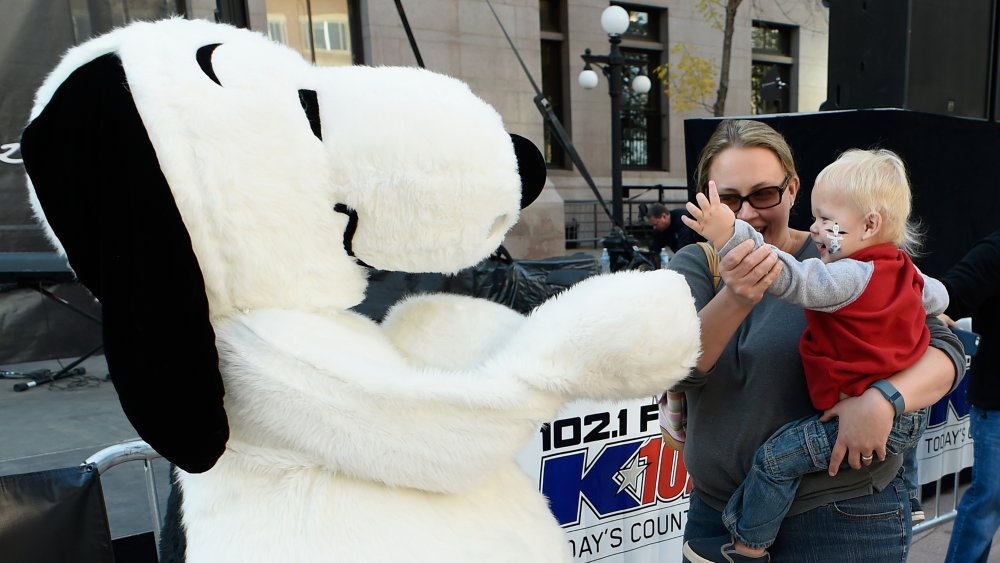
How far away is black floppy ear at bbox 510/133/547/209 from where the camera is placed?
1333 mm

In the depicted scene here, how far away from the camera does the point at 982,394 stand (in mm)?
3002

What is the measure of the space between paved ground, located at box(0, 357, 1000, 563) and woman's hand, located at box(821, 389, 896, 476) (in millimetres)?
2577

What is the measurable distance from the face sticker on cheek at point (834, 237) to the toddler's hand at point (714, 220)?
1.36 ft

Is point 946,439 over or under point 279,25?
under

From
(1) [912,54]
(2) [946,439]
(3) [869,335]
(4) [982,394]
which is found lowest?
(2) [946,439]

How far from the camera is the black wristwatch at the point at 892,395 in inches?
63.6

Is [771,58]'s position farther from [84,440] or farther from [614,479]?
[84,440]

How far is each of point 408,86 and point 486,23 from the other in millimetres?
12637

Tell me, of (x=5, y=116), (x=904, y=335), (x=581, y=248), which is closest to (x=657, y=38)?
(x=581, y=248)

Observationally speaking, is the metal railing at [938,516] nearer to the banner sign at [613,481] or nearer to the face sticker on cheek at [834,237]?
the banner sign at [613,481]

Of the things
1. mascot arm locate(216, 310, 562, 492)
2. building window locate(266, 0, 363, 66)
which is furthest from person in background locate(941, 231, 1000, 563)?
building window locate(266, 0, 363, 66)

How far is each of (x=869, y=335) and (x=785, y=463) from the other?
0.36 meters

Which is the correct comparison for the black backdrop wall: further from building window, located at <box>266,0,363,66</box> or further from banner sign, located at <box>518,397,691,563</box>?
building window, located at <box>266,0,363,66</box>

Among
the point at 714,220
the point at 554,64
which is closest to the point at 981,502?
the point at 714,220
